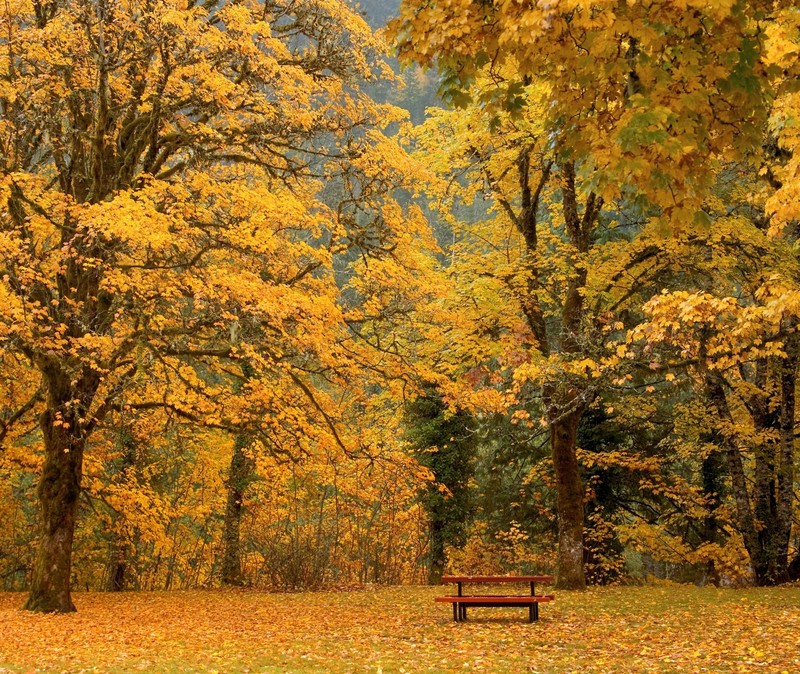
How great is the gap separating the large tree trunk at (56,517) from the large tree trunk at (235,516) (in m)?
5.38

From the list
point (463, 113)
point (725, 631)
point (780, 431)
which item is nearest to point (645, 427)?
point (780, 431)

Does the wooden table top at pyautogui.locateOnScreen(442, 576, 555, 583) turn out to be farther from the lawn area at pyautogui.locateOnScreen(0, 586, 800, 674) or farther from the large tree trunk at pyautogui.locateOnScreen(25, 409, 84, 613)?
the large tree trunk at pyautogui.locateOnScreen(25, 409, 84, 613)

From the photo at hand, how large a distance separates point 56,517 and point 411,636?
612cm

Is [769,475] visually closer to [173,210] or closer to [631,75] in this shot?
[173,210]

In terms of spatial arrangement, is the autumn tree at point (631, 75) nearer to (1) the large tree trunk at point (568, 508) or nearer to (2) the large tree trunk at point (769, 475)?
(1) the large tree trunk at point (568, 508)

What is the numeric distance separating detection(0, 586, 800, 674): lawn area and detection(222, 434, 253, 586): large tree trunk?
404cm

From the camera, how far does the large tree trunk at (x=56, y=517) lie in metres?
11.0

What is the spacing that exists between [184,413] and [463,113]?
24.3 ft

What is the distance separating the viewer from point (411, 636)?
829 cm

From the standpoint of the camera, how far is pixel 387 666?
20.7 feet

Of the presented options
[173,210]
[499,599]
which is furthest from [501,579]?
[173,210]

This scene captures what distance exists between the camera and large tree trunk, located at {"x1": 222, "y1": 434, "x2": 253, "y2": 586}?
16.7 metres

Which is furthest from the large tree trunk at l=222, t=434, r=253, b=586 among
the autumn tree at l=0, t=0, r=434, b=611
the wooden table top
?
the wooden table top

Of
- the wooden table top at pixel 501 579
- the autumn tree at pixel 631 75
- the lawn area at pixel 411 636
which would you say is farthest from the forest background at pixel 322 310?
the wooden table top at pixel 501 579
